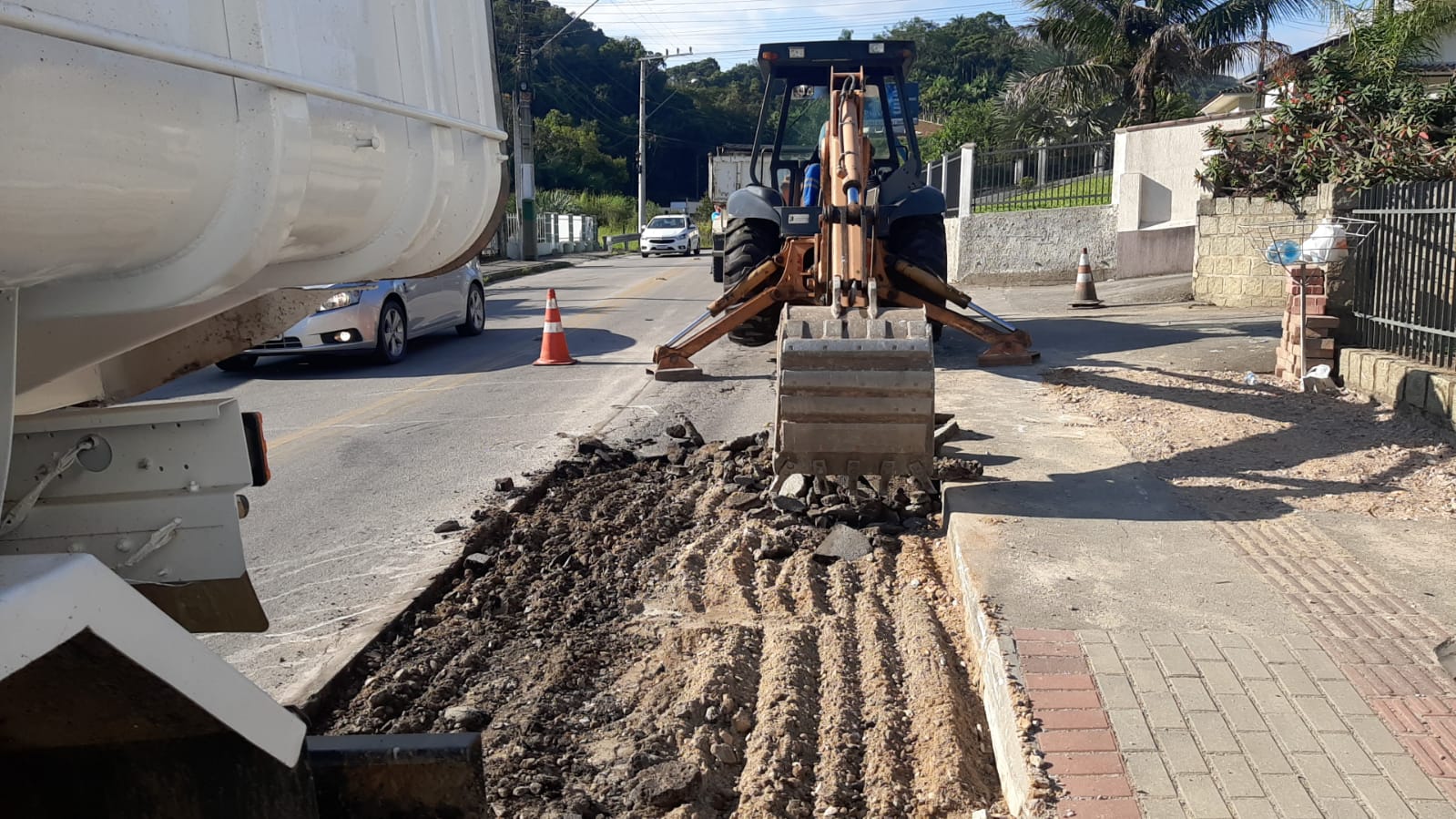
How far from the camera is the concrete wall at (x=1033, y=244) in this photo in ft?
67.0

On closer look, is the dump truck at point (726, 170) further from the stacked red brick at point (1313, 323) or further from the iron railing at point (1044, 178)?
the stacked red brick at point (1313, 323)

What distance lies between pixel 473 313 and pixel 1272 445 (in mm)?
10474

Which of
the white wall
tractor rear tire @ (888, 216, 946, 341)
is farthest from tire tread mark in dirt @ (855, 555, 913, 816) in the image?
the white wall

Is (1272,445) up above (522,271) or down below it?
below

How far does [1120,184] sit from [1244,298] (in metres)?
5.43

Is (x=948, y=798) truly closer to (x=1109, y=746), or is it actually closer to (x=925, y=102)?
(x=1109, y=746)

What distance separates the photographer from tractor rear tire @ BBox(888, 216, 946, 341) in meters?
11.2

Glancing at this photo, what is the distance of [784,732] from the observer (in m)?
3.90

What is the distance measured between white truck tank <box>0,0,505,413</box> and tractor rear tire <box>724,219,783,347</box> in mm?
8389

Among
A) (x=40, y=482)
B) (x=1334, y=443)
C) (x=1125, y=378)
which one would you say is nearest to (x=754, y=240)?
(x=1125, y=378)

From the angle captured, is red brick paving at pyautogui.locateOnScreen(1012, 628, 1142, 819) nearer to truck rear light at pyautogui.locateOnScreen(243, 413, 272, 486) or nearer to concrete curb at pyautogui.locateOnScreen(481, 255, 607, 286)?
truck rear light at pyautogui.locateOnScreen(243, 413, 272, 486)

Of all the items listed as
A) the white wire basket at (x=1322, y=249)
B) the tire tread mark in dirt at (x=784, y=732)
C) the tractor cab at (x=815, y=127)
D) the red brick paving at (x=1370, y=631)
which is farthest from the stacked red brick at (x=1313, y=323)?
the tire tread mark in dirt at (x=784, y=732)

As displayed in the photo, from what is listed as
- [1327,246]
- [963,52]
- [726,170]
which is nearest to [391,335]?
[1327,246]

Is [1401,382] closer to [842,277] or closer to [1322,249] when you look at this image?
[1322,249]
